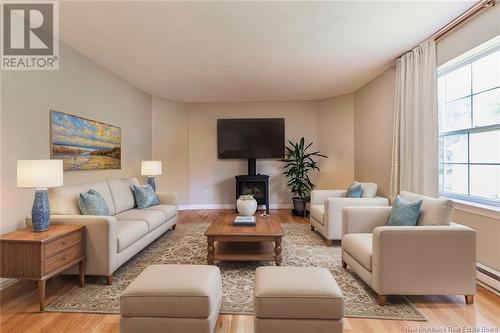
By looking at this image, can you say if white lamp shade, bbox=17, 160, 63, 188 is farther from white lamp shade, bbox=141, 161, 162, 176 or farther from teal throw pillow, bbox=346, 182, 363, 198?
teal throw pillow, bbox=346, 182, 363, 198

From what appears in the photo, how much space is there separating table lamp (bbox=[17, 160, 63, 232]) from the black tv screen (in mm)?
4037

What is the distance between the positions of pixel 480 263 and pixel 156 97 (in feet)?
20.2

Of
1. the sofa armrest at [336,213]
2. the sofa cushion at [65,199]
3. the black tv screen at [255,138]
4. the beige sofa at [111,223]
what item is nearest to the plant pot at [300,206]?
the black tv screen at [255,138]

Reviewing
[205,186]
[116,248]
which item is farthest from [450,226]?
[205,186]

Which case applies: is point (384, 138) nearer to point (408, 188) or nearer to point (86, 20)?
point (408, 188)

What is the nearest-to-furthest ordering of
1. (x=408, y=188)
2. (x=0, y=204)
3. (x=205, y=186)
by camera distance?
(x=0, y=204) → (x=408, y=188) → (x=205, y=186)

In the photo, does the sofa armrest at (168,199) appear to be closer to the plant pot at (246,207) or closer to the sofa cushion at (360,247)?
the plant pot at (246,207)

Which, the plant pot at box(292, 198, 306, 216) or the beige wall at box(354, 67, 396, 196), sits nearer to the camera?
the beige wall at box(354, 67, 396, 196)

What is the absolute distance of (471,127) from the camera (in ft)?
Answer: 9.37

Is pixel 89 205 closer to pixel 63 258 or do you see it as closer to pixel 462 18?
pixel 63 258

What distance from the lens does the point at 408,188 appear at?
11.2 ft

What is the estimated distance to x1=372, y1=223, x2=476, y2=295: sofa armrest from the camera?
1.99 metres

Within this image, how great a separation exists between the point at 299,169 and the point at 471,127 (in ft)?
10.4

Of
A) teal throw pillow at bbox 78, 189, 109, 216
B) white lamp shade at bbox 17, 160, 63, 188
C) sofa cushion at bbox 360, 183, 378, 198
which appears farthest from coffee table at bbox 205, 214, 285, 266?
sofa cushion at bbox 360, 183, 378, 198
